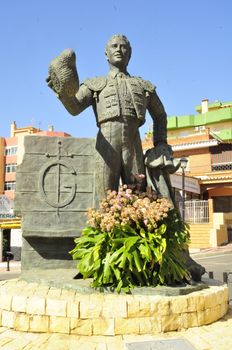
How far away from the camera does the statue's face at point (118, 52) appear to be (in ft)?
15.3

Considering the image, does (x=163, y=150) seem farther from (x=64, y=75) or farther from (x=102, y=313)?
(x=102, y=313)

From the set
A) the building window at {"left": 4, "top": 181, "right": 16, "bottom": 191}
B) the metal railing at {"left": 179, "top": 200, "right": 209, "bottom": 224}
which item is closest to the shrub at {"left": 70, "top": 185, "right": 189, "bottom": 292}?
the metal railing at {"left": 179, "top": 200, "right": 209, "bottom": 224}

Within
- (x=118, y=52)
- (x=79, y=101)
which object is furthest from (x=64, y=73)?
(x=118, y=52)

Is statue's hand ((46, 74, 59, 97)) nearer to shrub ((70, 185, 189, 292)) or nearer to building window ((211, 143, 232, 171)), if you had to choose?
shrub ((70, 185, 189, 292))

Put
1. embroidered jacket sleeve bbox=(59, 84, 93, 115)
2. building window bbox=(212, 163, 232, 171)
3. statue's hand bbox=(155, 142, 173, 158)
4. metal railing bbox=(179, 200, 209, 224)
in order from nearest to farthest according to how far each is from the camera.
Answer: embroidered jacket sleeve bbox=(59, 84, 93, 115), statue's hand bbox=(155, 142, 173, 158), metal railing bbox=(179, 200, 209, 224), building window bbox=(212, 163, 232, 171)

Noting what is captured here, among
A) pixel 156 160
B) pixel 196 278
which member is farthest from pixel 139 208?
pixel 196 278

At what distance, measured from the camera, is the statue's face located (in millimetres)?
4660

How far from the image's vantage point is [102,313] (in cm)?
327

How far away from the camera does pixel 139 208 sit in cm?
385

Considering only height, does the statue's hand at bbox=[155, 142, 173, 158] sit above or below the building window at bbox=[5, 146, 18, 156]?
below

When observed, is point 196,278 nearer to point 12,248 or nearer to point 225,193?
point 12,248

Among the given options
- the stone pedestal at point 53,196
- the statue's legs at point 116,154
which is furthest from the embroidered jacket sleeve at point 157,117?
the stone pedestal at point 53,196

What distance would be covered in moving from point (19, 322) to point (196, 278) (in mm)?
2085

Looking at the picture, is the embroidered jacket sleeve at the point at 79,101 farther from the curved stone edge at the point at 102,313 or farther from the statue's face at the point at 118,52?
the curved stone edge at the point at 102,313
